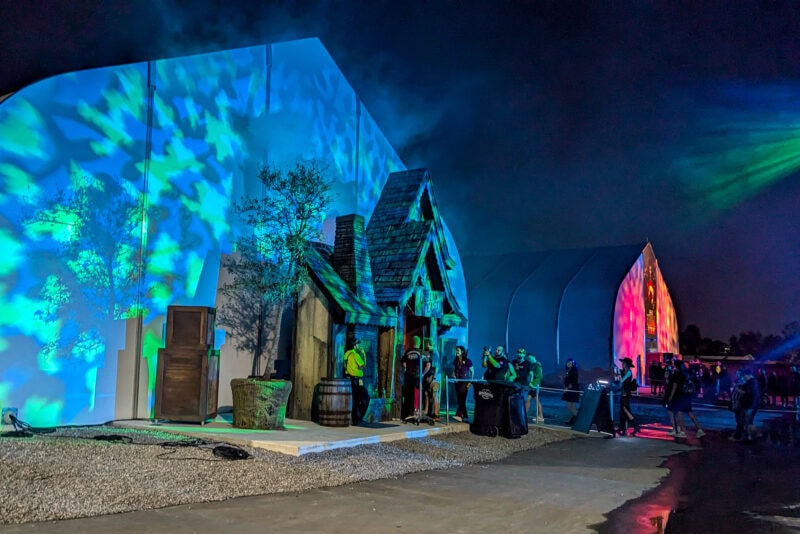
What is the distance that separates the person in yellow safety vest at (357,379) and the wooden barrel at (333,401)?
515mm

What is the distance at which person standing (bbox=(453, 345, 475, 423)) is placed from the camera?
1495cm

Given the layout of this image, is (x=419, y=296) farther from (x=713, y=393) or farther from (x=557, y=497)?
(x=713, y=393)

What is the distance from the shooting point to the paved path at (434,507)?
5.61m

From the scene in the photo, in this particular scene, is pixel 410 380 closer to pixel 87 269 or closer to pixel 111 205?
pixel 87 269

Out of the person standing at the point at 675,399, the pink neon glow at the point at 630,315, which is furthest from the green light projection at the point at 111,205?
the pink neon glow at the point at 630,315

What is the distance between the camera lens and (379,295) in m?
14.3

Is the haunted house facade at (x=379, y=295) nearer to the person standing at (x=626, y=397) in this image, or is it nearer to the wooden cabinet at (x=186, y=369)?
the wooden cabinet at (x=186, y=369)

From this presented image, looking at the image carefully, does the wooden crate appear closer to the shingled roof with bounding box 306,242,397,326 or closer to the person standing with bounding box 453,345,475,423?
the shingled roof with bounding box 306,242,397,326

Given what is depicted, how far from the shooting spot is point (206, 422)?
10.9 metres

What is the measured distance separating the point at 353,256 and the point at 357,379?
282 centimetres

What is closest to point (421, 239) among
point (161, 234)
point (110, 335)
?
point (161, 234)

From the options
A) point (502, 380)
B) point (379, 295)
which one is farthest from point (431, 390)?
point (379, 295)

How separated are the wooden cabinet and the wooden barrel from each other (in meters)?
1.90

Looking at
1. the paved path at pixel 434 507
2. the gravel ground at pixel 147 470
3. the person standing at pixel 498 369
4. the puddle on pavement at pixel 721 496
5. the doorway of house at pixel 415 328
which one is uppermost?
the doorway of house at pixel 415 328
